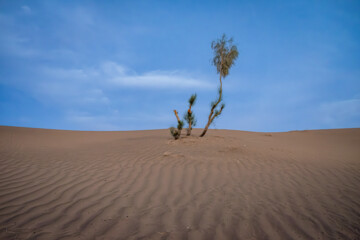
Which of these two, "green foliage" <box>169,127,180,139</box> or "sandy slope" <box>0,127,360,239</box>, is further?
"green foliage" <box>169,127,180,139</box>

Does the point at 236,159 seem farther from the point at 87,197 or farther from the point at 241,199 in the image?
the point at 87,197

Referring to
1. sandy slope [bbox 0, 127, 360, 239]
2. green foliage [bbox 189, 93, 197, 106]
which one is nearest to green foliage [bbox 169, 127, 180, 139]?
green foliage [bbox 189, 93, 197, 106]

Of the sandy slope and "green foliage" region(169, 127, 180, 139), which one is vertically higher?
"green foliage" region(169, 127, 180, 139)

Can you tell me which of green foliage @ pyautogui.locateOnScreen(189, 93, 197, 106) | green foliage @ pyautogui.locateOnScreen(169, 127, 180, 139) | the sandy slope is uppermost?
green foliage @ pyautogui.locateOnScreen(189, 93, 197, 106)

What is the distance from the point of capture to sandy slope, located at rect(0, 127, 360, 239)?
3.16 metres

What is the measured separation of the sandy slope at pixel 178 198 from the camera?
3.16 metres

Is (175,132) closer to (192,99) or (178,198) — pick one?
(192,99)

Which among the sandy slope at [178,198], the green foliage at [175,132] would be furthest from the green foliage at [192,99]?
the sandy slope at [178,198]

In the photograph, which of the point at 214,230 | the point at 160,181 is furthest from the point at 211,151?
the point at 214,230

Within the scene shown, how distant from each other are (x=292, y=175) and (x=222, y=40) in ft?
31.8

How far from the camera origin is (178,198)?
14.1 feet

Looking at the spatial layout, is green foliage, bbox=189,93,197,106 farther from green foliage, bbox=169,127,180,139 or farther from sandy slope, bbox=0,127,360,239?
sandy slope, bbox=0,127,360,239

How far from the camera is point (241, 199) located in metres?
4.29

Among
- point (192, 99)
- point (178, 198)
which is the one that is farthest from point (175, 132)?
point (178, 198)
